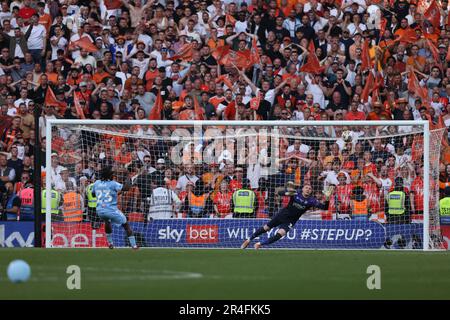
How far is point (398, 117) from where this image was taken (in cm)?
2631

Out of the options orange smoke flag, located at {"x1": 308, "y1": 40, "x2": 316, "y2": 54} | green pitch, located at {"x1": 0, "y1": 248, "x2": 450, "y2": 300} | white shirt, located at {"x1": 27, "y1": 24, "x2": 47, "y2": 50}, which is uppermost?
white shirt, located at {"x1": 27, "y1": 24, "x2": 47, "y2": 50}

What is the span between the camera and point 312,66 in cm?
2753

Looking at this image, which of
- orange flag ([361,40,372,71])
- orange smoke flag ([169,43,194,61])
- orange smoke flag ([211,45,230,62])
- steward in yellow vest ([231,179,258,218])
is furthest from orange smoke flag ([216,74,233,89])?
steward in yellow vest ([231,179,258,218])

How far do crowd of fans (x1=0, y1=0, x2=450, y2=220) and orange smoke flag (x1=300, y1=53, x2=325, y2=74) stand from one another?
3 centimetres

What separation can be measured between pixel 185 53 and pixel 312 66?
322 centimetres

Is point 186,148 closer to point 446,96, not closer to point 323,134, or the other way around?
point 323,134

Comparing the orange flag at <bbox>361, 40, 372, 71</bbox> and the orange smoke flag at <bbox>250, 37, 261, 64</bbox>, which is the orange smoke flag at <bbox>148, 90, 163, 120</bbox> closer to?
the orange smoke flag at <bbox>250, 37, 261, 64</bbox>

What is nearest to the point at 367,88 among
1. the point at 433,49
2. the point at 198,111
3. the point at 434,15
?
the point at 433,49

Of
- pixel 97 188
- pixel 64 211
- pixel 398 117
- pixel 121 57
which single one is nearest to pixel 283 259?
pixel 97 188

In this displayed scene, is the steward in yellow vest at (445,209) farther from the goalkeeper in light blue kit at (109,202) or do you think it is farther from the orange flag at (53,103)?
the orange flag at (53,103)

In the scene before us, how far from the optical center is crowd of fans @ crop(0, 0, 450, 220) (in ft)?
78.8

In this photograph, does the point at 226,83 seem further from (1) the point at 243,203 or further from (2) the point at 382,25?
(2) the point at 382,25

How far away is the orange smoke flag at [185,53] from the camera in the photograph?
91.2ft
